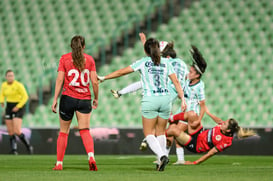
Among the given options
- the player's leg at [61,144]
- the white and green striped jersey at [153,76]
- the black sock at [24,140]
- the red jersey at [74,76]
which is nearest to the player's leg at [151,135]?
the white and green striped jersey at [153,76]

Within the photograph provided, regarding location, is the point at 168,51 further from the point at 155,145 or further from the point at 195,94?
the point at 155,145

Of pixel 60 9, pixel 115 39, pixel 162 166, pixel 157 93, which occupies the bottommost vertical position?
pixel 162 166

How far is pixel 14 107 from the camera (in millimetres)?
14523

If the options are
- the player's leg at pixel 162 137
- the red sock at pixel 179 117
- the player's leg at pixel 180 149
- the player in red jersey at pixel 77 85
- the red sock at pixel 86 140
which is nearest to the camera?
the player's leg at pixel 162 137

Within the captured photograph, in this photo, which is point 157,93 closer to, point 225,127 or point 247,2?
point 225,127

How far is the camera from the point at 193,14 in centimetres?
1833

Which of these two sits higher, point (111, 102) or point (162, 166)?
point (111, 102)

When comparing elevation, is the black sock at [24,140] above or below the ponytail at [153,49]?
below

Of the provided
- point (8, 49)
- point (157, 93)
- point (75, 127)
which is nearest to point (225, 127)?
point (157, 93)

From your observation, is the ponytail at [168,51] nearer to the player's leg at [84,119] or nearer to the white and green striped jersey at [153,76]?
the white and green striped jersey at [153,76]

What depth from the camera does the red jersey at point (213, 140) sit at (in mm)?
10188

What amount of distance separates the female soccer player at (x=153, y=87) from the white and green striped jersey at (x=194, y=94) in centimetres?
242

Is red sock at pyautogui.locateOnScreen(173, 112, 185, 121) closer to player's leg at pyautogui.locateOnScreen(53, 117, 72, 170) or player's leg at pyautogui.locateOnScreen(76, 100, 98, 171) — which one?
player's leg at pyautogui.locateOnScreen(76, 100, 98, 171)

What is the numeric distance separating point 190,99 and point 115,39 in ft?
26.4
